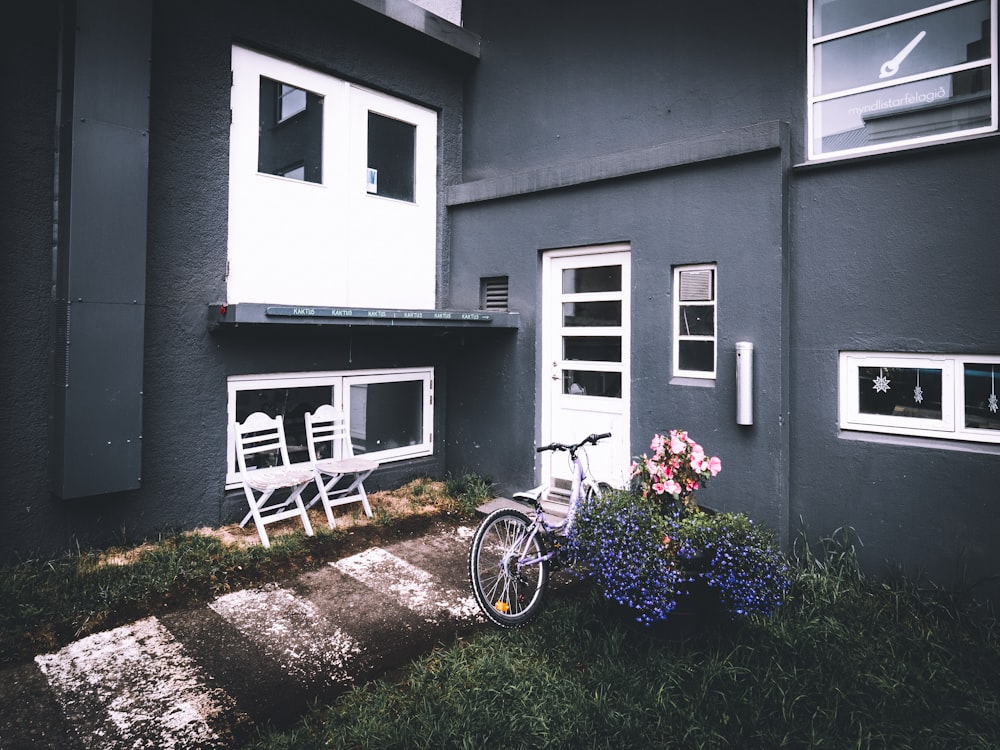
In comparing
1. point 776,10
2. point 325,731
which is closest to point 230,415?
point 325,731

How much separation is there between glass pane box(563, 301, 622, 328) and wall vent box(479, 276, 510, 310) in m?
0.80

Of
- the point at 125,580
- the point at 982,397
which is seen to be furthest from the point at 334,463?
the point at 982,397

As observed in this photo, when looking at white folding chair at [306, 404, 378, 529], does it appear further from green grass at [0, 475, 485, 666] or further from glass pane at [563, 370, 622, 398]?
glass pane at [563, 370, 622, 398]

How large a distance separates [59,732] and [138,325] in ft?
10.0

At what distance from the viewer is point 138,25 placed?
4828 millimetres

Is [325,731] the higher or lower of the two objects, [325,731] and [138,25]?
the lower

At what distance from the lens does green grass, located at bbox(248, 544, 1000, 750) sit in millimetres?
2885

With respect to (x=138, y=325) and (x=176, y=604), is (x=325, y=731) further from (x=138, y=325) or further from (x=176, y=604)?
(x=138, y=325)

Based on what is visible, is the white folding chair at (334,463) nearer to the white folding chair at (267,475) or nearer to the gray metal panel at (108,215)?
the white folding chair at (267,475)

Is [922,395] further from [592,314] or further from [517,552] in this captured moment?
[517,552]

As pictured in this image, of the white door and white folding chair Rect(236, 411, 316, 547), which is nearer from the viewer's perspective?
white folding chair Rect(236, 411, 316, 547)

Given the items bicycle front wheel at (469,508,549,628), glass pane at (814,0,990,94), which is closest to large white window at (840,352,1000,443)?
glass pane at (814,0,990,94)

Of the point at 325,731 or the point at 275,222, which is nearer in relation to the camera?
the point at 325,731

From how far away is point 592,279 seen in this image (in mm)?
6426
